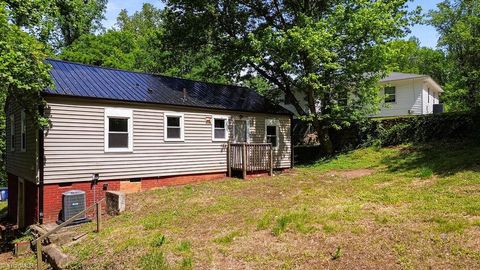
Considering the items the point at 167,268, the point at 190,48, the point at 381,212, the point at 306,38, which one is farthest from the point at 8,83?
the point at 190,48

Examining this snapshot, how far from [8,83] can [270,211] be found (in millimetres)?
7614

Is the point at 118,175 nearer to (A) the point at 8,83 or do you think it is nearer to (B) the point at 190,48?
(A) the point at 8,83

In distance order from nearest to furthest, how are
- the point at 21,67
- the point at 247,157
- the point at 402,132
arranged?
the point at 21,67, the point at 247,157, the point at 402,132

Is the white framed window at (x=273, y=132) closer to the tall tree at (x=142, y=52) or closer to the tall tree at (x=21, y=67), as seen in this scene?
the tall tree at (x=142, y=52)

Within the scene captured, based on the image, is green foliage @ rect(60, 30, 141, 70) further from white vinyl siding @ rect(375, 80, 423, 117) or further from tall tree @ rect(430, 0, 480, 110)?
tall tree @ rect(430, 0, 480, 110)

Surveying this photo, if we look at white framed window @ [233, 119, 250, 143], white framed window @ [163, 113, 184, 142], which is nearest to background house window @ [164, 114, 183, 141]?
white framed window @ [163, 113, 184, 142]

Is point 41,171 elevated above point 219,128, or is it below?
below

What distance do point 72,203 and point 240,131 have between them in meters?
7.89

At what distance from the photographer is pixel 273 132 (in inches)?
690

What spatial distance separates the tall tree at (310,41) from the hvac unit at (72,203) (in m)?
9.99

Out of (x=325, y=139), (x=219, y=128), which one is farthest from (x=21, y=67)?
(x=325, y=139)

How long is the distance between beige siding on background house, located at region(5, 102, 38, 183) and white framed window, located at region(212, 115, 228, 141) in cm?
652

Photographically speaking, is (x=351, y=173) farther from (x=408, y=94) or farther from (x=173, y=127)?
(x=408, y=94)

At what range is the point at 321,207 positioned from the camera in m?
8.52
